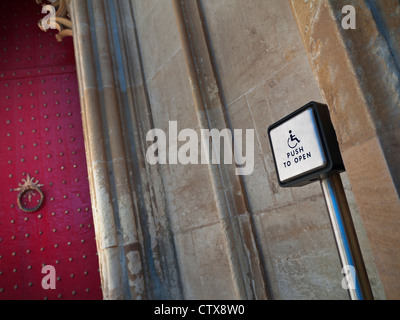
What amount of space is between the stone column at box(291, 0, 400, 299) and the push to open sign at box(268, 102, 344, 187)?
0.46ft

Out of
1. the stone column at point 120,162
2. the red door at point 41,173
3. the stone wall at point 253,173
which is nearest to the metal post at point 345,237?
the stone wall at point 253,173

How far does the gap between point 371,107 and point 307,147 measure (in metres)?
0.23

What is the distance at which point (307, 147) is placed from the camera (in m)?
0.82

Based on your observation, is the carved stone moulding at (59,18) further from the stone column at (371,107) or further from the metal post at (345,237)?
the metal post at (345,237)

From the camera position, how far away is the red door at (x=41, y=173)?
3.09 m

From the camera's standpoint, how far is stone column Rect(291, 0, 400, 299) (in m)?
0.83

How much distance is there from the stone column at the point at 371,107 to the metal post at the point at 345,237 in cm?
14

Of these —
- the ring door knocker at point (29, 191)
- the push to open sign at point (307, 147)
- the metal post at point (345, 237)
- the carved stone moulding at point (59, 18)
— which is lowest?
the metal post at point (345, 237)

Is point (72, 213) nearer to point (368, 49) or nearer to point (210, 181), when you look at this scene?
point (210, 181)

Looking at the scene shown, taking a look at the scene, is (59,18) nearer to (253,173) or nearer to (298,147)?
(253,173)

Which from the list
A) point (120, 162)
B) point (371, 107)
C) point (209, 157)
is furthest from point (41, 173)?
point (371, 107)

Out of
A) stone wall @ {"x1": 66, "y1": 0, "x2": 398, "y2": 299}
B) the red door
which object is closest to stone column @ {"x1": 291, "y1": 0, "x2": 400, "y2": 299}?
stone wall @ {"x1": 66, "y1": 0, "x2": 398, "y2": 299}

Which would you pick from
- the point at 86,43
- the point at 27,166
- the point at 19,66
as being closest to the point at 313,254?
the point at 86,43
